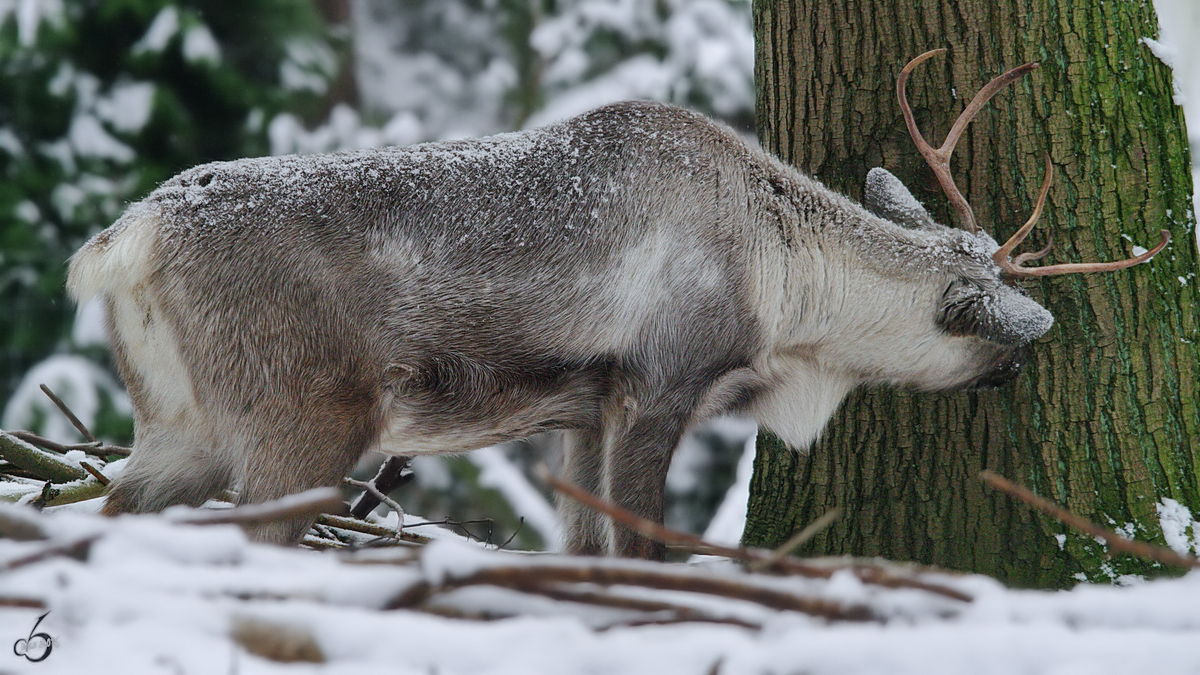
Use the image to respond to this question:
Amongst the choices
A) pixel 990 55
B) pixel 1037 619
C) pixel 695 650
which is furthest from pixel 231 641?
pixel 990 55

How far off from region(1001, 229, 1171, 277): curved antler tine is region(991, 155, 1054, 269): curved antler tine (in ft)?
0.09

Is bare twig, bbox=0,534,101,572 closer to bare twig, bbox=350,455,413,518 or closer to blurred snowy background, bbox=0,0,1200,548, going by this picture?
bare twig, bbox=350,455,413,518

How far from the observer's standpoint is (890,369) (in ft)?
12.1

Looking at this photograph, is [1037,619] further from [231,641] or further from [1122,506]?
[1122,506]

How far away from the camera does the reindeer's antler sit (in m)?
3.28

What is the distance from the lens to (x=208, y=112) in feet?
26.9

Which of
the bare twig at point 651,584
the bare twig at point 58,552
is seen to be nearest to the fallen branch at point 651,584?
the bare twig at point 651,584

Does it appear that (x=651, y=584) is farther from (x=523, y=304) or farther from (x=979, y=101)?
(x=979, y=101)

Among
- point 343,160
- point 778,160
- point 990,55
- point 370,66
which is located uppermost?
point 370,66

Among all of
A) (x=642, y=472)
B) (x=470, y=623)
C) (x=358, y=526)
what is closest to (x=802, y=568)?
(x=470, y=623)

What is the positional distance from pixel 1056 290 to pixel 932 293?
1.26 feet

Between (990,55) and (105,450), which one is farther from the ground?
(990,55)

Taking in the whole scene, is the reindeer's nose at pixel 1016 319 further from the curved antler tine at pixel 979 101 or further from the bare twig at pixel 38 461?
the bare twig at pixel 38 461

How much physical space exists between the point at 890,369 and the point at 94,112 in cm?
619
